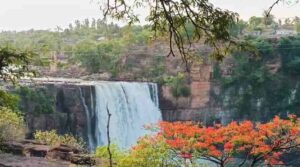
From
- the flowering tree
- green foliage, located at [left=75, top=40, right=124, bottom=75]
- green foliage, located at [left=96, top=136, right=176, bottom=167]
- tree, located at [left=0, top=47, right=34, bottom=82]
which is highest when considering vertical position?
tree, located at [left=0, top=47, right=34, bottom=82]

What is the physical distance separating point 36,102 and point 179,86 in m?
8.21

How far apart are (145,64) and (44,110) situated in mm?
9696

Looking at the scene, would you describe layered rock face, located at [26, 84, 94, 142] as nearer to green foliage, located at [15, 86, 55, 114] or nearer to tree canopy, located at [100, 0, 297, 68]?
green foliage, located at [15, 86, 55, 114]

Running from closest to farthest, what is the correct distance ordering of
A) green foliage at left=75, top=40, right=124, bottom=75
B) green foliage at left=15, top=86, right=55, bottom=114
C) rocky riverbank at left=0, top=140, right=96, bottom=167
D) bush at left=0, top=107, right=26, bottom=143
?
rocky riverbank at left=0, top=140, right=96, bottom=167, bush at left=0, top=107, right=26, bottom=143, green foliage at left=15, top=86, right=55, bottom=114, green foliage at left=75, top=40, right=124, bottom=75

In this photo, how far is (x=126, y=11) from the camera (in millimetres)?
4434

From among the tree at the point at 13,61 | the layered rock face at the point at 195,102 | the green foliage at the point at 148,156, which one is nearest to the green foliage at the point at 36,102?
the layered rock face at the point at 195,102

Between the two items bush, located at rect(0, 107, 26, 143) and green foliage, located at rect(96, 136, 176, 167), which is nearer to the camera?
green foliage, located at rect(96, 136, 176, 167)

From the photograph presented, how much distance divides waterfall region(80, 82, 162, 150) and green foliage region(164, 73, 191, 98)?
2.39m

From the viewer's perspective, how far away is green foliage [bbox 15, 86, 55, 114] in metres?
22.2

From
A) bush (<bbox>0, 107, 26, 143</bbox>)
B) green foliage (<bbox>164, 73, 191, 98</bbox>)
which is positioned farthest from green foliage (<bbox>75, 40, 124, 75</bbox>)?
bush (<bbox>0, 107, 26, 143</bbox>)

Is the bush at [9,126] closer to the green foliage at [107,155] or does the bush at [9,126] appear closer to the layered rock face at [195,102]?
the green foliage at [107,155]

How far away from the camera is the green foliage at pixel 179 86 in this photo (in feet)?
92.9

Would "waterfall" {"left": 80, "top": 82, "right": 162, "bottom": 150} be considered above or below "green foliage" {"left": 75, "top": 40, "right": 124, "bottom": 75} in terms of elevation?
below

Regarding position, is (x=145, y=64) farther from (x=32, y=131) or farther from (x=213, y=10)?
(x=213, y=10)
